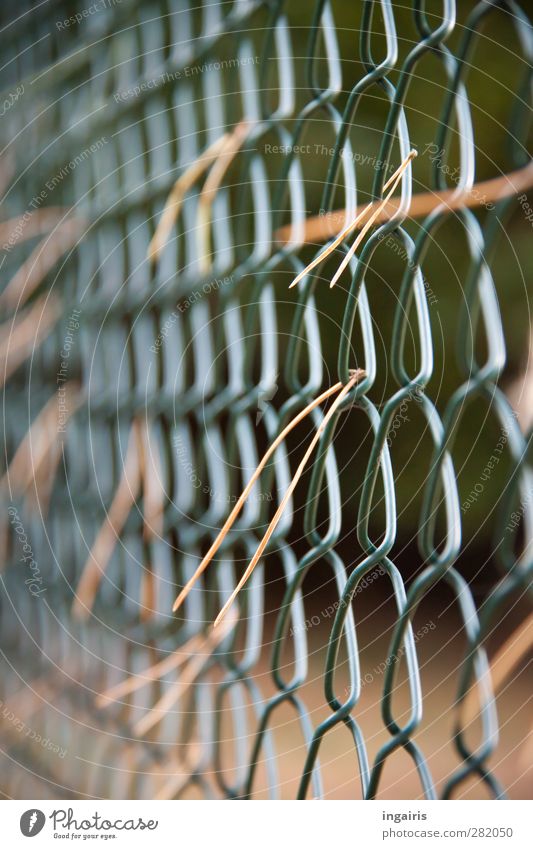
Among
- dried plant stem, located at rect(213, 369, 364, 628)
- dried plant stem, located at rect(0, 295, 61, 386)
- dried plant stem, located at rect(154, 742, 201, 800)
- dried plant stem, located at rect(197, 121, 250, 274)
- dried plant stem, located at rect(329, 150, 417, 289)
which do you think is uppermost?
dried plant stem, located at rect(197, 121, 250, 274)

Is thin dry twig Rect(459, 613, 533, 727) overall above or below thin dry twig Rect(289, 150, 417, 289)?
below

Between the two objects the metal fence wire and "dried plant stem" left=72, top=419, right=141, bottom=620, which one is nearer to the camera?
the metal fence wire

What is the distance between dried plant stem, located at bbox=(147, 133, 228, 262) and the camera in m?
0.34

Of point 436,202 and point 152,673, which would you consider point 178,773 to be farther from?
point 436,202

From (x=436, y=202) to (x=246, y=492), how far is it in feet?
0.40

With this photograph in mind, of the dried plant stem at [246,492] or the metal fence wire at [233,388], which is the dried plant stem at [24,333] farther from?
the dried plant stem at [246,492]

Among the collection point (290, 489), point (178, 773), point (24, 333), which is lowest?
point (178, 773)

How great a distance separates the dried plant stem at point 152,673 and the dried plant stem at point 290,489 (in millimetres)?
24

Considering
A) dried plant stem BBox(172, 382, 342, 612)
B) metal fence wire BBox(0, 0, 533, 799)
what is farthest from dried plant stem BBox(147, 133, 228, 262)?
dried plant stem BBox(172, 382, 342, 612)

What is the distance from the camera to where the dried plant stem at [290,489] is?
0.86 feet

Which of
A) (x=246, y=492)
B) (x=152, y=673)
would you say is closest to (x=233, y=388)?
(x=246, y=492)

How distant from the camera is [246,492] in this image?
30 cm

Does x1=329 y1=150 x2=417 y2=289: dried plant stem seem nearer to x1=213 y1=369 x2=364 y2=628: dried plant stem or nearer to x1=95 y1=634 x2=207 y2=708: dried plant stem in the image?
x1=213 y1=369 x2=364 y2=628: dried plant stem

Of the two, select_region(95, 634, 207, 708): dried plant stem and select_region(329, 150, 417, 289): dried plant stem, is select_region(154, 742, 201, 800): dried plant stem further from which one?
select_region(329, 150, 417, 289): dried plant stem
